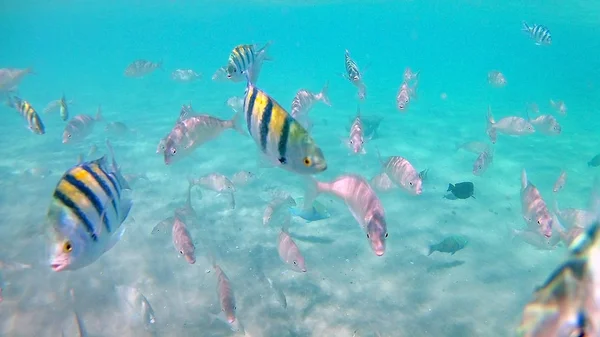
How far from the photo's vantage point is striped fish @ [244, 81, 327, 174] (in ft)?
8.64

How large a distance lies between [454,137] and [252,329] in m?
16.7

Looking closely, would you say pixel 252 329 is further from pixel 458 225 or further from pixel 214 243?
pixel 458 225

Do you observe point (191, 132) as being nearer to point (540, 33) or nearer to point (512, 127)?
point (512, 127)

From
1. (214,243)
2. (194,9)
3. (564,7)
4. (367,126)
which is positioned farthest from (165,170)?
(194,9)

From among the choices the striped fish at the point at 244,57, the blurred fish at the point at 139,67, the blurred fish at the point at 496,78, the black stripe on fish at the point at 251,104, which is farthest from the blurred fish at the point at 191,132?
the blurred fish at the point at 496,78

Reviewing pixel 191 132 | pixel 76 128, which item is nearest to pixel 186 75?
pixel 76 128

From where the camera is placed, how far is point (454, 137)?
18.9 meters

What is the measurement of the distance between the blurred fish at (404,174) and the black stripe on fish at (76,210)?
15.3 feet

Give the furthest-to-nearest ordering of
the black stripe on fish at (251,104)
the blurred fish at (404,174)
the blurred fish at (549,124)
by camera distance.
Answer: the blurred fish at (549,124), the blurred fish at (404,174), the black stripe on fish at (251,104)

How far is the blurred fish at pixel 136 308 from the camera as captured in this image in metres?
5.29

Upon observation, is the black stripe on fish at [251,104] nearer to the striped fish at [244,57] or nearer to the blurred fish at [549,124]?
the striped fish at [244,57]

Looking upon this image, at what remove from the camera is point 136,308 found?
5398 mm

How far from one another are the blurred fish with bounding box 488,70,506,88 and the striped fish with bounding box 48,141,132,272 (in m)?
12.9

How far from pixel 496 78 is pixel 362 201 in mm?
10866
